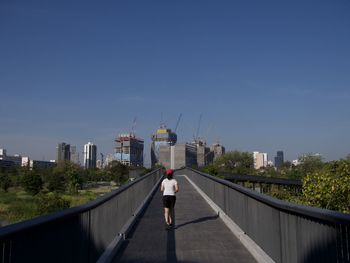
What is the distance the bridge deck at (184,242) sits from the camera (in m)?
Answer: 9.12

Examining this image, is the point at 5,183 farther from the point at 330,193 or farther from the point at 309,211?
the point at 309,211

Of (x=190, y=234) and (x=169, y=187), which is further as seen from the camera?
(x=169, y=187)

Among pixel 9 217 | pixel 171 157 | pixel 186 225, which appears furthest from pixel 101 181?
pixel 186 225

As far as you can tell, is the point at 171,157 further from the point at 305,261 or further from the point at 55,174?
the point at 305,261

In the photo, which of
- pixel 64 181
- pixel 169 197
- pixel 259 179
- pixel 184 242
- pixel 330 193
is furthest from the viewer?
pixel 64 181

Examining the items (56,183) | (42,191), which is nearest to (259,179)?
(42,191)

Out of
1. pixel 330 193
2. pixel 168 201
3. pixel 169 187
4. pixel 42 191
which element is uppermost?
pixel 169 187

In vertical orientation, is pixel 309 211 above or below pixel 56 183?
below

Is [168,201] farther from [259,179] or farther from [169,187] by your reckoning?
[259,179]

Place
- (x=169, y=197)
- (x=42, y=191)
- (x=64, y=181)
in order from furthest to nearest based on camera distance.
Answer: (x=64, y=181) < (x=42, y=191) < (x=169, y=197)

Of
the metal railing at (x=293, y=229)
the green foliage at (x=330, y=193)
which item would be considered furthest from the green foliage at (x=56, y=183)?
the metal railing at (x=293, y=229)

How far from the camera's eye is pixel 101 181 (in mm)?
168125

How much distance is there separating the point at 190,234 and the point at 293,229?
5774mm

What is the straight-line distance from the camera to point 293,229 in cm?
664
